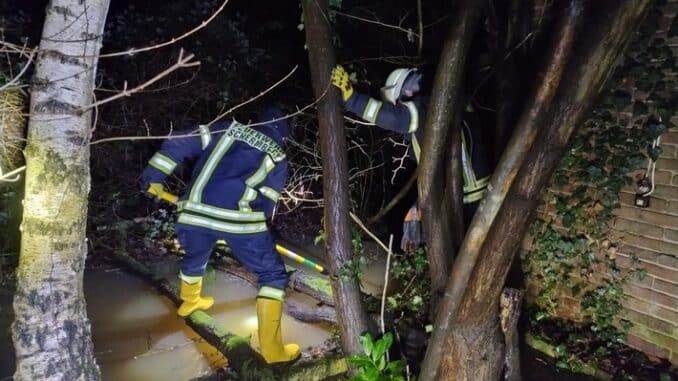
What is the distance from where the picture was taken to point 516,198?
8.05 ft

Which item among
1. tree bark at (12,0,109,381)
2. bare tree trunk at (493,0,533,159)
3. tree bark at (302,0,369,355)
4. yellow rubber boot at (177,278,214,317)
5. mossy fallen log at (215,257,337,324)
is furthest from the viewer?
A: mossy fallen log at (215,257,337,324)

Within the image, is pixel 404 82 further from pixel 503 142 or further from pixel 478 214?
pixel 478 214

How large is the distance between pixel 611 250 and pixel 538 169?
160cm

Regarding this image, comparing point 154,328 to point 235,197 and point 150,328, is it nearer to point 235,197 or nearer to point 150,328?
point 150,328

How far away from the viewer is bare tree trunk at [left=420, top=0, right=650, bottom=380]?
2.17 m

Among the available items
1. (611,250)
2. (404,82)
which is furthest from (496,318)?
(404,82)

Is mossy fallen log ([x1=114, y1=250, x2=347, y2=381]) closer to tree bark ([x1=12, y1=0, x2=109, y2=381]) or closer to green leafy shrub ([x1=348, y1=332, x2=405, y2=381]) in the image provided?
green leafy shrub ([x1=348, y1=332, x2=405, y2=381])

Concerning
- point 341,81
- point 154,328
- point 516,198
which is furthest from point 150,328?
point 516,198

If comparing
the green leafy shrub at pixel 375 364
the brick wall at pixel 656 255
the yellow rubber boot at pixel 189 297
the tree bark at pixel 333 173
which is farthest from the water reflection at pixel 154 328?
the brick wall at pixel 656 255

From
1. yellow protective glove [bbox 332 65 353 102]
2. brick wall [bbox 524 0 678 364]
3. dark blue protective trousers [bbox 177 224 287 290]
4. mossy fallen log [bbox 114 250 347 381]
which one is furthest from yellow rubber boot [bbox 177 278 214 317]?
brick wall [bbox 524 0 678 364]

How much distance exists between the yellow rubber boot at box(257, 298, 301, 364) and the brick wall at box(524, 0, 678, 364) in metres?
2.52

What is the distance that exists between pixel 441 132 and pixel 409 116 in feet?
1.14

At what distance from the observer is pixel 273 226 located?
22.7 feet

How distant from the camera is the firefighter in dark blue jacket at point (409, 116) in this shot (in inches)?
115
